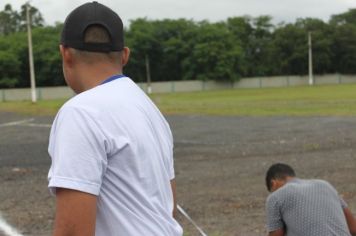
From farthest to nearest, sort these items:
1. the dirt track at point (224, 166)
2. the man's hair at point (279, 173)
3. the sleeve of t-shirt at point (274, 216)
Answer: the dirt track at point (224, 166) < the man's hair at point (279, 173) < the sleeve of t-shirt at point (274, 216)

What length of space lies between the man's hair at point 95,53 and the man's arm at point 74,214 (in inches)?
17.3

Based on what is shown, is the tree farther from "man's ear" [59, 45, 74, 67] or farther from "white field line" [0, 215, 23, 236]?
"man's ear" [59, 45, 74, 67]

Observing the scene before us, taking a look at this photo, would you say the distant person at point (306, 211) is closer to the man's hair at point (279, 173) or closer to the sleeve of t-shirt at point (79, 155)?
the man's hair at point (279, 173)

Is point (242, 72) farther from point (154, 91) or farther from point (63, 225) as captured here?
point (63, 225)

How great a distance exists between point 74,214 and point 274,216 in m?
3.02

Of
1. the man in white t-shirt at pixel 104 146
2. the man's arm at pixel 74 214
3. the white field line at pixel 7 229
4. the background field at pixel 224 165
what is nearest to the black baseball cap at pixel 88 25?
the man in white t-shirt at pixel 104 146

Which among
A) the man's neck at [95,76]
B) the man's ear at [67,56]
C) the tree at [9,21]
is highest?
the tree at [9,21]

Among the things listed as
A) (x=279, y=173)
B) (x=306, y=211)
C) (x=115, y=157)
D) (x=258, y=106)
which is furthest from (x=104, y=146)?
(x=258, y=106)

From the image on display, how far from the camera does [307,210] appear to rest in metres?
4.44

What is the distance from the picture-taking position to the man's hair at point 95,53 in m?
1.98

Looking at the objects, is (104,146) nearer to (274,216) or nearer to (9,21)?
(274,216)

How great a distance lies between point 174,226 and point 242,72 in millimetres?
97073

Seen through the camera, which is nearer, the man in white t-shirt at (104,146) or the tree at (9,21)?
the man in white t-shirt at (104,146)

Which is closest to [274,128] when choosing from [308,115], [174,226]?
[308,115]
